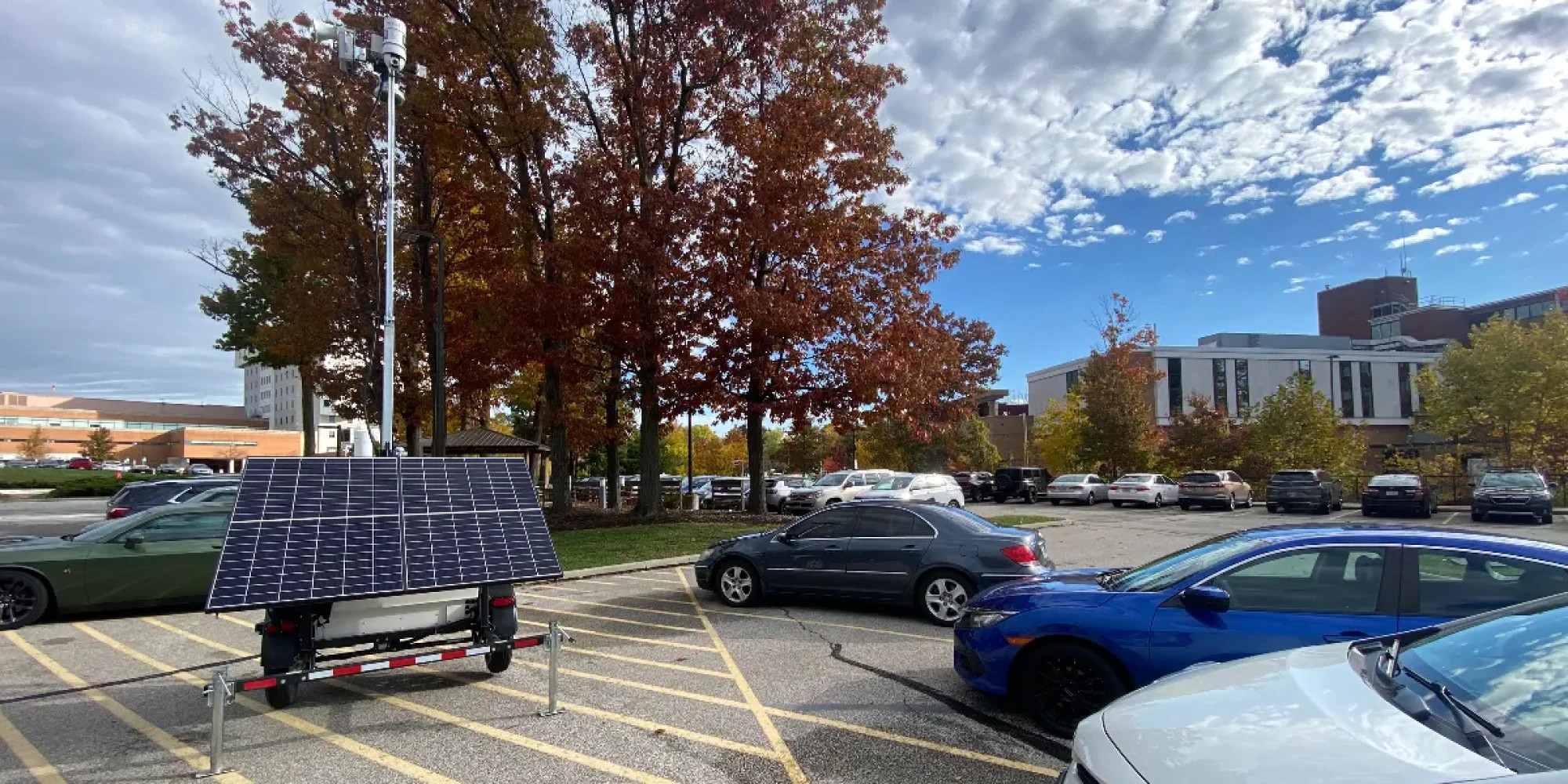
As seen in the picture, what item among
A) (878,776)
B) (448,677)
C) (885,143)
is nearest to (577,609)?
(448,677)

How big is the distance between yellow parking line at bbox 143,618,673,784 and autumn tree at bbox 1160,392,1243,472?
41697 mm

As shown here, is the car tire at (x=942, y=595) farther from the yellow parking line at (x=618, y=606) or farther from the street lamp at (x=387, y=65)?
the street lamp at (x=387, y=65)

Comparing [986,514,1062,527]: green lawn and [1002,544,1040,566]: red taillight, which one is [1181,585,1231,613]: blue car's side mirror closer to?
[1002,544,1040,566]: red taillight

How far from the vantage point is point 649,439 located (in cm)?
2208

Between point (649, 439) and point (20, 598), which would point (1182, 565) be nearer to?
point (20, 598)

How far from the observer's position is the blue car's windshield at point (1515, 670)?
202cm

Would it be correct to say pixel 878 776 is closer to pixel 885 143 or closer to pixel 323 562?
pixel 323 562

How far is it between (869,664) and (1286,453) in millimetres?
38703

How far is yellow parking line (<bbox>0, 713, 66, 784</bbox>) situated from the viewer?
4.65 metres

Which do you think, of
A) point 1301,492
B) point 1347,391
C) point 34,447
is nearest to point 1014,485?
point 1301,492

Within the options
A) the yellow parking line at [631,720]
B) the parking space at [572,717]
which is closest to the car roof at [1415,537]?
the parking space at [572,717]

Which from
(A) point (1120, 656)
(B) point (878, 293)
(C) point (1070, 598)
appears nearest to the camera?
(A) point (1120, 656)

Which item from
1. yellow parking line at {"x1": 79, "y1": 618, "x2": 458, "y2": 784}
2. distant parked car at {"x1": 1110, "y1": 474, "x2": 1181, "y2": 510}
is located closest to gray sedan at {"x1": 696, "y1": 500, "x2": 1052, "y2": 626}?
yellow parking line at {"x1": 79, "y1": 618, "x2": 458, "y2": 784}

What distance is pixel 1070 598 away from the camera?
5297 millimetres
